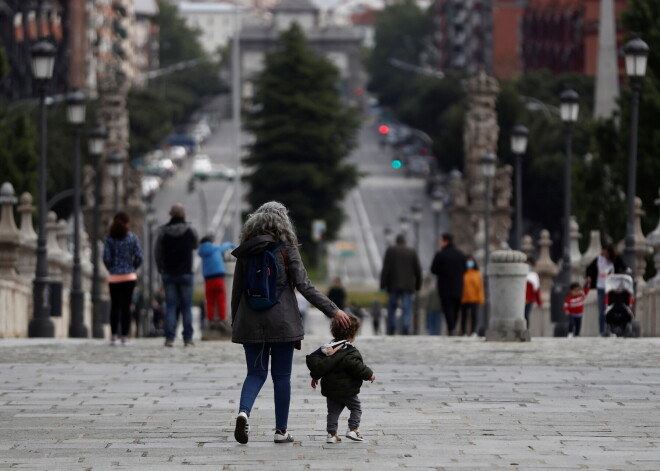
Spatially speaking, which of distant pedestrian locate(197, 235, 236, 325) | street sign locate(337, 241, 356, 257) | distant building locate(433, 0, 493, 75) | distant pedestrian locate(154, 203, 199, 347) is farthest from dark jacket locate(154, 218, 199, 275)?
distant building locate(433, 0, 493, 75)

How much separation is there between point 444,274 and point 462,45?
15746cm

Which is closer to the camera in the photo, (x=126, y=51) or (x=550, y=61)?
(x=550, y=61)

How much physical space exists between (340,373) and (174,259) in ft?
31.8

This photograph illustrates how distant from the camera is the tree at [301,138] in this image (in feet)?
316

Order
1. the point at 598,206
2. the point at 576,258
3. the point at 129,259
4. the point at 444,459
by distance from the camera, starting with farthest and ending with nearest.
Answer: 1. the point at 598,206
2. the point at 576,258
3. the point at 129,259
4. the point at 444,459

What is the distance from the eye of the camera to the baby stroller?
24219mm

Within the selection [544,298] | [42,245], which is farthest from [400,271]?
[544,298]

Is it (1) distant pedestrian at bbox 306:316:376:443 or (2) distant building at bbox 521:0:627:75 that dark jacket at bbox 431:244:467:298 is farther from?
(2) distant building at bbox 521:0:627:75

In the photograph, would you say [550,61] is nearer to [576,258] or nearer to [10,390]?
[576,258]

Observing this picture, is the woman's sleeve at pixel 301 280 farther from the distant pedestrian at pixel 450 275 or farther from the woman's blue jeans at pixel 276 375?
the distant pedestrian at pixel 450 275

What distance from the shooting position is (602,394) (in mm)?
14906

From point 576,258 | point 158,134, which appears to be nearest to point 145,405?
point 576,258

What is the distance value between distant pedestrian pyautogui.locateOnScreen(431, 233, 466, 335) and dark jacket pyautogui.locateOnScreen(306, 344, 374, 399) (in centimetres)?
1540

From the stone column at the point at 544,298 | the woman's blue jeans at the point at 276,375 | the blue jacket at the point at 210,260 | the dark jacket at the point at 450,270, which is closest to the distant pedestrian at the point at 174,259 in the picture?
the blue jacket at the point at 210,260
